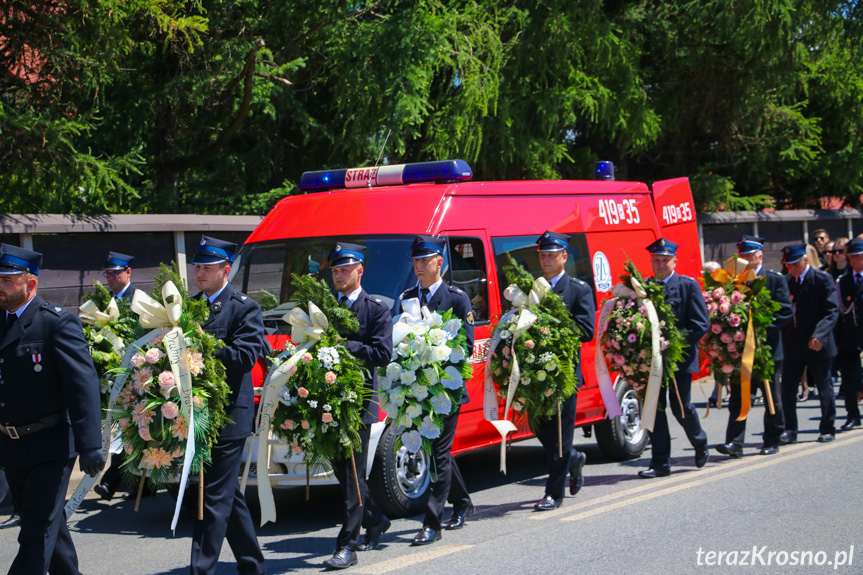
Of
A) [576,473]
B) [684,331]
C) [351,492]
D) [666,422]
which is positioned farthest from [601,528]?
[684,331]

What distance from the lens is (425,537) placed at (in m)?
6.23

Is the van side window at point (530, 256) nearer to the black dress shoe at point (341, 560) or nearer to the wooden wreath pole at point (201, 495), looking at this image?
the black dress shoe at point (341, 560)

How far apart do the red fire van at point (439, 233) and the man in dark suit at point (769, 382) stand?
896mm

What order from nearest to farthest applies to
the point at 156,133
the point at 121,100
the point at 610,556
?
the point at 610,556 → the point at 121,100 → the point at 156,133

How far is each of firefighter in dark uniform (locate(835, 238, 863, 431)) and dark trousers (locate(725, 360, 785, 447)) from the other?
1236 millimetres

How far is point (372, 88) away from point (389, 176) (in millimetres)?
4349

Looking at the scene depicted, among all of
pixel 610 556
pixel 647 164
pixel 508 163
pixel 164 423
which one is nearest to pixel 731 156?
pixel 647 164

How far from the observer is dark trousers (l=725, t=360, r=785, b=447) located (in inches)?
349

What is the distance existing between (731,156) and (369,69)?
10.1 m

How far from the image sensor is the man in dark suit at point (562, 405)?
7.11 metres

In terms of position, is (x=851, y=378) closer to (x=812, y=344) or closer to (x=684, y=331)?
(x=812, y=344)

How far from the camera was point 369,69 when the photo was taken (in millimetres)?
12375

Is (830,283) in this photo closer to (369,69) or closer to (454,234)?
(454,234)

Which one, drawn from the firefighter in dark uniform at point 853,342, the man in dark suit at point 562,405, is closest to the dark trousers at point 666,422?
the man in dark suit at point 562,405
